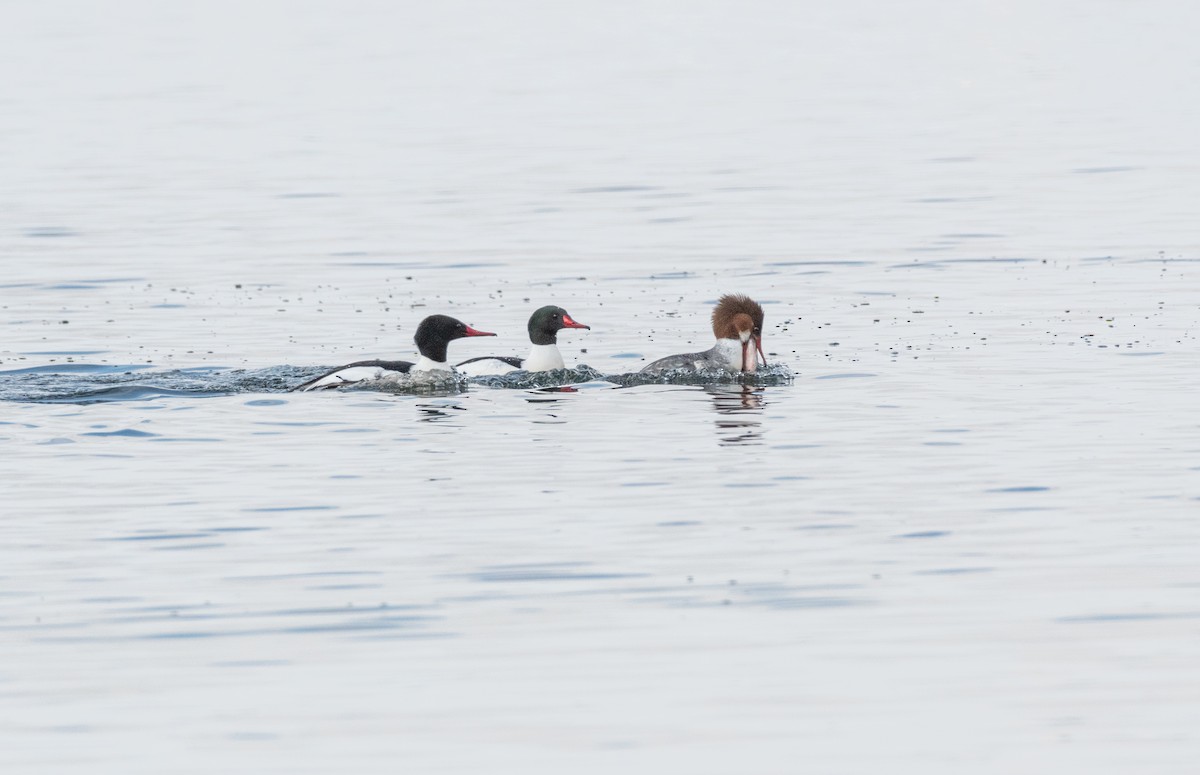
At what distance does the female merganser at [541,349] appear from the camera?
70.9 ft

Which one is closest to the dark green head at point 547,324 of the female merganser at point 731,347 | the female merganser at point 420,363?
the female merganser at point 420,363

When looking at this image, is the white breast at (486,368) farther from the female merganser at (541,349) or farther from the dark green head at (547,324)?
the dark green head at (547,324)

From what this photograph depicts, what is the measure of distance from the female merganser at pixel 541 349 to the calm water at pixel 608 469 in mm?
608

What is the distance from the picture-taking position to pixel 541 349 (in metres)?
21.7

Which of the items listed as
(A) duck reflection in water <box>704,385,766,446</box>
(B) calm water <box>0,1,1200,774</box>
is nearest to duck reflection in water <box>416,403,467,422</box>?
(B) calm water <box>0,1,1200,774</box>

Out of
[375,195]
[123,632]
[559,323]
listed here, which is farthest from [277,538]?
[375,195]

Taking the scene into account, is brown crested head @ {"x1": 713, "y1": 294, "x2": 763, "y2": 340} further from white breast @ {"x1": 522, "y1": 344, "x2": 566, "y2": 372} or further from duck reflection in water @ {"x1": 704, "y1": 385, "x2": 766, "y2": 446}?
white breast @ {"x1": 522, "y1": 344, "x2": 566, "y2": 372}

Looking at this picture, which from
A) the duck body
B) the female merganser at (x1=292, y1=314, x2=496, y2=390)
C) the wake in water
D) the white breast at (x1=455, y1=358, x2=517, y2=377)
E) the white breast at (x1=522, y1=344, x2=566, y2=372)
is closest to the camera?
the wake in water

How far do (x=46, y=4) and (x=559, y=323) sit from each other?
3930 inches

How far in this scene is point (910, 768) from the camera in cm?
893

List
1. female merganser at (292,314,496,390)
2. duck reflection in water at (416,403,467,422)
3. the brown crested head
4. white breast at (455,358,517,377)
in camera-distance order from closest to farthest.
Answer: duck reflection in water at (416,403,467,422) < female merganser at (292,314,496,390) < the brown crested head < white breast at (455,358,517,377)

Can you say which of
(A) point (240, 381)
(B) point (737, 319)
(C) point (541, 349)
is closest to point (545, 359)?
(C) point (541, 349)

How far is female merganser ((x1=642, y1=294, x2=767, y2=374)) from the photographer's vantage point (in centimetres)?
2108

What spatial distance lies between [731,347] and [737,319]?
303mm
